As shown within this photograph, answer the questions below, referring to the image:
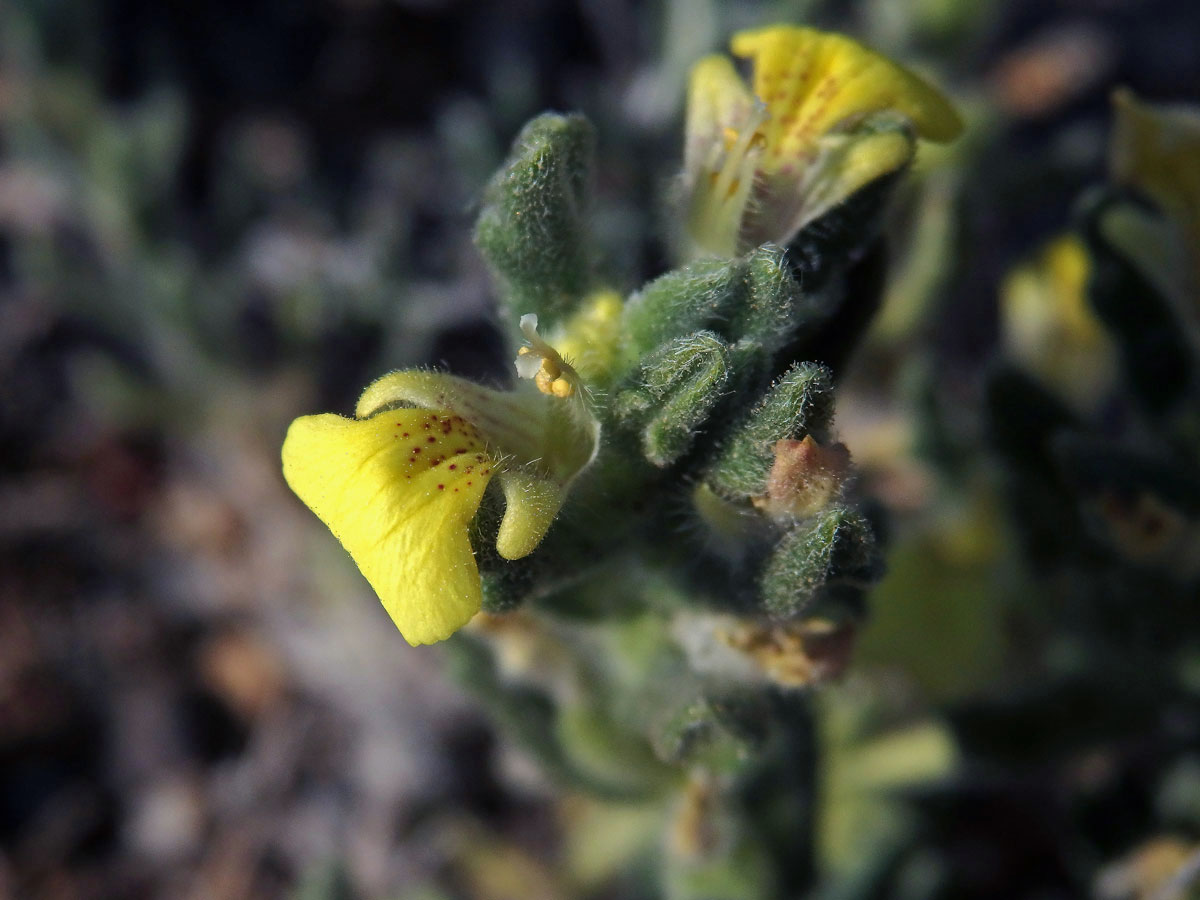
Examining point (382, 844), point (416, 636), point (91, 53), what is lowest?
point (382, 844)

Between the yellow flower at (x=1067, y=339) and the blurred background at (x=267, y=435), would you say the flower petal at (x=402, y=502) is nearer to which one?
the blurred background at (x=267, y=435)

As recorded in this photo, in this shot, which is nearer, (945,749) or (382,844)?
(945,749)

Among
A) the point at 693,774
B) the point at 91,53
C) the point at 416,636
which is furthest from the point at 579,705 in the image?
the point at 91,53

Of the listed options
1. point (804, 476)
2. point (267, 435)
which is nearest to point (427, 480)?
point (804, 476)

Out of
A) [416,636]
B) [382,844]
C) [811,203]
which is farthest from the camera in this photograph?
A: [382,844]

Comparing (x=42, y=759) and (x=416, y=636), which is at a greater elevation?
(x=416, y=636)

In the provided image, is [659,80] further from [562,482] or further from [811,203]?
[562,482]

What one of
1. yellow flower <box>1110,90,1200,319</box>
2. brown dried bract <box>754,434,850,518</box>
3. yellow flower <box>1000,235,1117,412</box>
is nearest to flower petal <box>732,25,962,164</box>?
brown dried bract <box>754,434,850,518</box>
